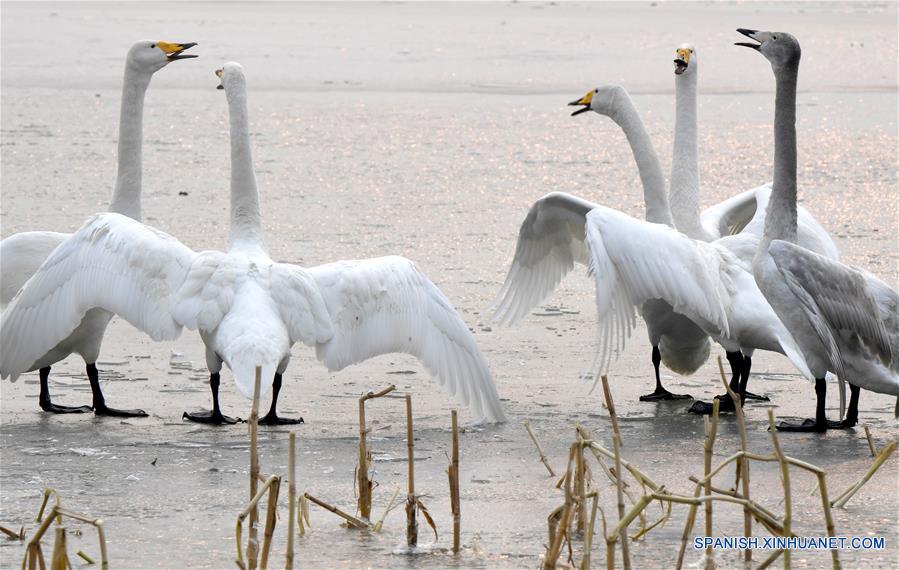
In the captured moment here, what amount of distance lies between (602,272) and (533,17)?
24.4 meters

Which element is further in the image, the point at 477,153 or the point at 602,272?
the point at 477,153

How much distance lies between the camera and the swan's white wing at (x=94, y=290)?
666 cm

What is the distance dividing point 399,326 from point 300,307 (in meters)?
0.49

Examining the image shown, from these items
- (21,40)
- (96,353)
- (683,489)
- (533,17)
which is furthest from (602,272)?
(533,17)

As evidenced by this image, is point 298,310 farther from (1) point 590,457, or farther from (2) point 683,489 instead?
(2) point 683,489

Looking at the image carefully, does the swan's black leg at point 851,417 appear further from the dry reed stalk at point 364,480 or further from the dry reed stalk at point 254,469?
the dry reed stalk at point 254,469

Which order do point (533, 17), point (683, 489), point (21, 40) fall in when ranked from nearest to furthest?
point (683, 489)
point (21, 40)
point (533, 17)

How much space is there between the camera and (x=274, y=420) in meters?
6.70

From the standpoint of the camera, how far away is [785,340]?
22.7ft

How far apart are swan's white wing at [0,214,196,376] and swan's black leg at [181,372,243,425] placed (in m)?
0.29

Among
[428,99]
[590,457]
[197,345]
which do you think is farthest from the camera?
[428,99]

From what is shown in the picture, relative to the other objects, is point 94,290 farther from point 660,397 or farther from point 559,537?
point 559,537

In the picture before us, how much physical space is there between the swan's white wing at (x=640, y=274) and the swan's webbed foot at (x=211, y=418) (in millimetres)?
1670

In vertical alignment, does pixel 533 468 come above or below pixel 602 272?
below
